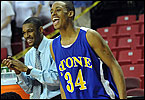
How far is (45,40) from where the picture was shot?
2.88 m

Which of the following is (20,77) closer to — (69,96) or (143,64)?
(69,96)

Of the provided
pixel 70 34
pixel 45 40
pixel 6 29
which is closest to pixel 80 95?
pixel 70 34

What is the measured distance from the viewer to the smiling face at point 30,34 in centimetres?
278

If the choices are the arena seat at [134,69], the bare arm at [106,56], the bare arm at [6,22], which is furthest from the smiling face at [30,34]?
the arena seat at [134,69]

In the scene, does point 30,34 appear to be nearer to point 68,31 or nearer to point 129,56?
point 68,31

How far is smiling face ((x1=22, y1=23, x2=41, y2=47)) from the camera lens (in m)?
2.78

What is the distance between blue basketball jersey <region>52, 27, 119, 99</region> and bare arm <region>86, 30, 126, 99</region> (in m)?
0.04

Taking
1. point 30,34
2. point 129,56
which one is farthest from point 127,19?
point 30,34

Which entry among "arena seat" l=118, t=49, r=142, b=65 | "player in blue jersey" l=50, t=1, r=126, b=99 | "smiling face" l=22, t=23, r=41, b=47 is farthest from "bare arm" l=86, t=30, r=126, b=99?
"arena seat" l=118, t=49, r=142, b=65

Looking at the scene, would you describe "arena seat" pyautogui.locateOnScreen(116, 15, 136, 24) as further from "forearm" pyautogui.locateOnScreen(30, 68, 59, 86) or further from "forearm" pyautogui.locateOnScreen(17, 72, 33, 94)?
"forearm" pyautogui.locateOnScreen(30, 68, 59, 86)

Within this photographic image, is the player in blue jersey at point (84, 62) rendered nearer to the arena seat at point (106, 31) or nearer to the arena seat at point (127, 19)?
the arena seat at point (106, 31)

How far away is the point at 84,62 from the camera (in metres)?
2.23

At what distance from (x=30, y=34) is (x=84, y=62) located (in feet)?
2.29

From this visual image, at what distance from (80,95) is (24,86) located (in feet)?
2.31
